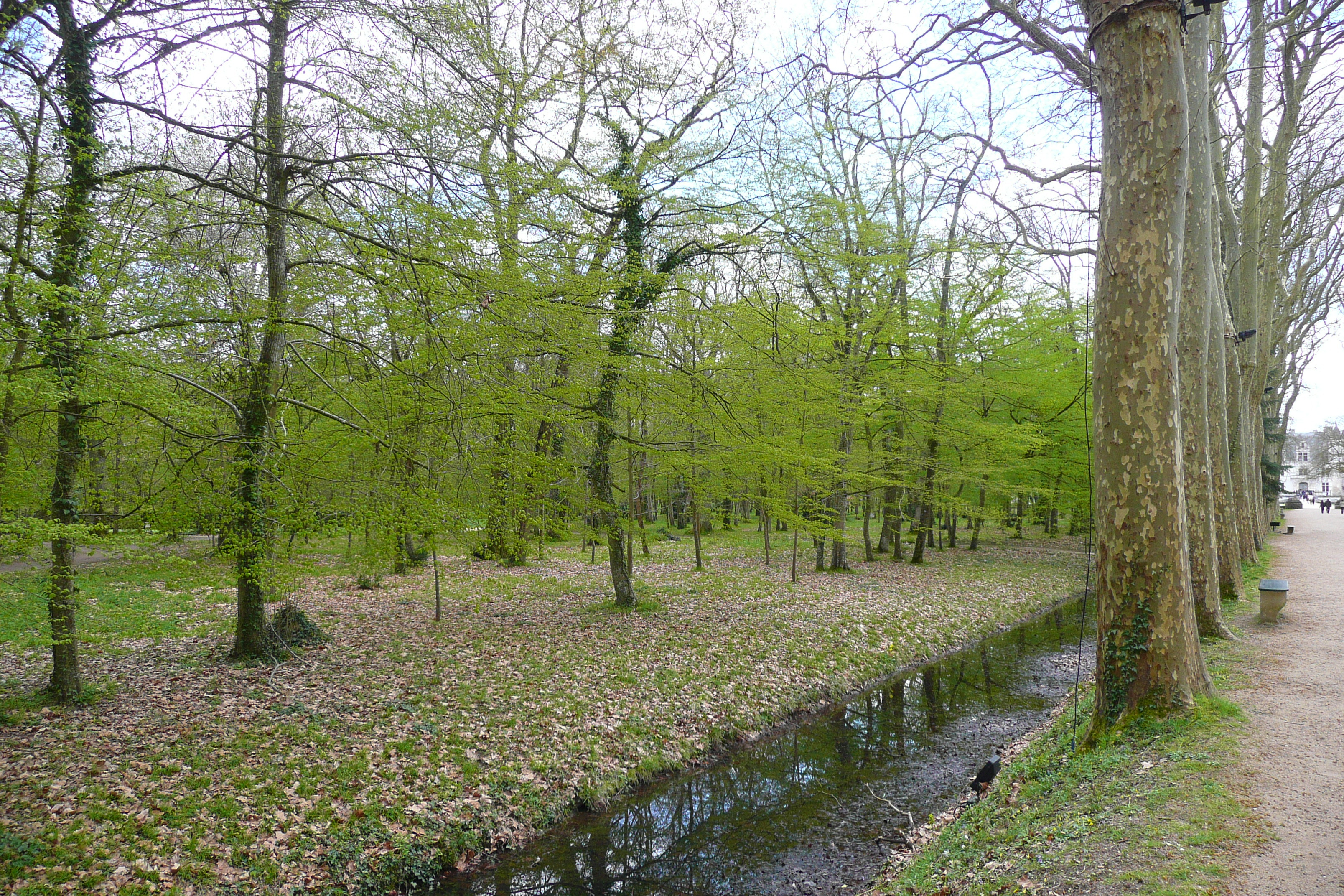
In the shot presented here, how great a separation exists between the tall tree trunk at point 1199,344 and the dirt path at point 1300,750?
996mm

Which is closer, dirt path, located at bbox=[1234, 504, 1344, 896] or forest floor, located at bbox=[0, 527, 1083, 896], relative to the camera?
dirt path, located at bbox=[1234, 504, 1344, 896]

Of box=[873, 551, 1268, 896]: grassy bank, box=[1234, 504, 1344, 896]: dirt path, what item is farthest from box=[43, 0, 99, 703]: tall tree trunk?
box=[1234, 504, 1344, 896]: dirt path

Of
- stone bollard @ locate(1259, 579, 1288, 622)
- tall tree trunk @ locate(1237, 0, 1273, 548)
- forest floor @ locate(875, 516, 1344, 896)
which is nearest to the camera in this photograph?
forest floor @ locate(875, 516, 1344, 896)

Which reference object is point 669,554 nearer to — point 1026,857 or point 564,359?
point 564,359

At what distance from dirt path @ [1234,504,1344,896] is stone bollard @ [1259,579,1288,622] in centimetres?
18

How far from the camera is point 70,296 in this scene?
4902mm

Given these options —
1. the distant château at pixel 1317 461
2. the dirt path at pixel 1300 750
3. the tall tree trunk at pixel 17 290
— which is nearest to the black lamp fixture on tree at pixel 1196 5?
the dirt path at pixel 1300 750

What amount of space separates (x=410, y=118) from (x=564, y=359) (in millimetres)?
4228

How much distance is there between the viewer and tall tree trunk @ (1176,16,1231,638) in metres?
8.00

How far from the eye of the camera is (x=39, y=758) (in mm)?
5387

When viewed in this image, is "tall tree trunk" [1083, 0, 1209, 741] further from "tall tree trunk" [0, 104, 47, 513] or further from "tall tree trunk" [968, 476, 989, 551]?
"tall tree trunk" [968, 476, 989, 551]

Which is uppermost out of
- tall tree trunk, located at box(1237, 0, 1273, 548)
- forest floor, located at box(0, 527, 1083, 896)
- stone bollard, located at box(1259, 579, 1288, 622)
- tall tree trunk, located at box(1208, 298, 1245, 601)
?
tall tree trunk, located at box(1237, 0, 1273, 548)

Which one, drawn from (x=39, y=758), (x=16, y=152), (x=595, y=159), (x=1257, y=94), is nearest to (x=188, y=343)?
(x=16, y=152)

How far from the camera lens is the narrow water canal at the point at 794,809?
5.32m
